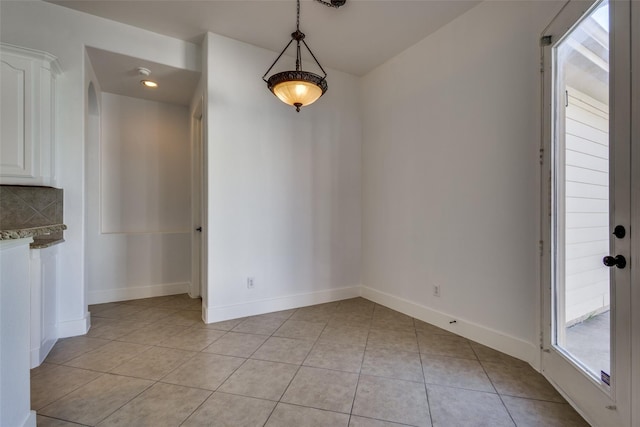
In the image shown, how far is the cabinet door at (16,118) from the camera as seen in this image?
2377 mm

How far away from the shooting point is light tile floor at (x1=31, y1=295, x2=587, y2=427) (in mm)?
1706

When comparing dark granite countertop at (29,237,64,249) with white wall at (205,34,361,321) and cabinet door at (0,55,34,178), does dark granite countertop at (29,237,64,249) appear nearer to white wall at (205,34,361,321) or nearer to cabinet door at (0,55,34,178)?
cabinet door at (0,55,34,178)

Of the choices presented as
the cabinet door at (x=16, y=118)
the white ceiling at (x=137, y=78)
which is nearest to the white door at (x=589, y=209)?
the white ceiling at (x=137, y=78)

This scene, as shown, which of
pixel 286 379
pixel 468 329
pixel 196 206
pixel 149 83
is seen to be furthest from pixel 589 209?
pixel 149 83

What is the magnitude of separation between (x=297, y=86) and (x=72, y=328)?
9.90 feet

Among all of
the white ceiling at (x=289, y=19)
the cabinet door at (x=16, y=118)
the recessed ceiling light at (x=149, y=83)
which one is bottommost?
the cabinet door at (x=16, y=118)

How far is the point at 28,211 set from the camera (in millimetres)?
2689

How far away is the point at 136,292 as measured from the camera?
13.2 feet

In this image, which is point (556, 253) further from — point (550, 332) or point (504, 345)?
point (504, 345)

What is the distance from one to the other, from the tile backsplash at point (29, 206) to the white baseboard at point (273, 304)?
1643mm

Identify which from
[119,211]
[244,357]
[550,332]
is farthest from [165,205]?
[550,332]

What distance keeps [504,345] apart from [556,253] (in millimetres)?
913

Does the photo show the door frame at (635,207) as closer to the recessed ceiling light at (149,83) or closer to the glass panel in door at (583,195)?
the glass panel in door at (583,195)

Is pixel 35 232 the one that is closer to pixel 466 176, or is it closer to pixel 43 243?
pixel 43 243
